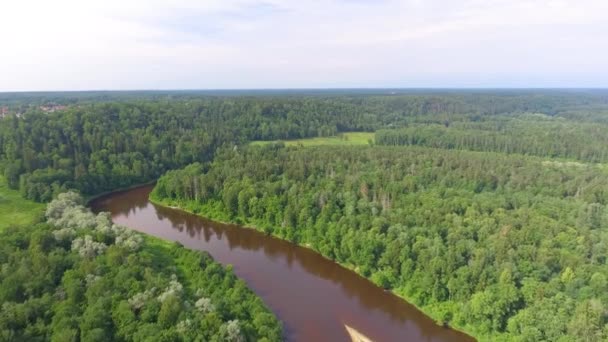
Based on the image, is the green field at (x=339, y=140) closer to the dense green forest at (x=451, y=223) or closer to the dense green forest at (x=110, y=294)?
the dense green forest at (x=451, y=223)

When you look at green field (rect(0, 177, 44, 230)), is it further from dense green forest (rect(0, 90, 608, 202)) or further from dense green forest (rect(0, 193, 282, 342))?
dense green forest (rect(0, 193, 282, 342))

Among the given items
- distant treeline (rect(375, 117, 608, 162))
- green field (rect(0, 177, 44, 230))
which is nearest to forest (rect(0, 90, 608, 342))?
green field (rect(0, 177, 44, 230))

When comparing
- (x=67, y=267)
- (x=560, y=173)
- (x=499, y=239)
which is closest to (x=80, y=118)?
(x=67, y=267)

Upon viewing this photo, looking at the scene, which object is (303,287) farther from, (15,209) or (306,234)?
(15,209)

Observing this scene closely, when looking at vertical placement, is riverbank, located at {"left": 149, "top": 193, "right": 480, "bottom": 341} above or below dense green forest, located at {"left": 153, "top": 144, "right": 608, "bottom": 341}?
below

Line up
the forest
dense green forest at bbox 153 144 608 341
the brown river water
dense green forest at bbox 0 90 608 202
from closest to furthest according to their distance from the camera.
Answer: the forest → dense green forest at bbox 153 144 608 341 → the brown river water → dense green forest at bbox 0 90 608 202

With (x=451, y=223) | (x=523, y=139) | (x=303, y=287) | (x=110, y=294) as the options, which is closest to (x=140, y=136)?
(x=303, y=287)

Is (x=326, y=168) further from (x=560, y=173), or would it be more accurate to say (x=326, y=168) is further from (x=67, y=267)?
(x=67, y=267)
